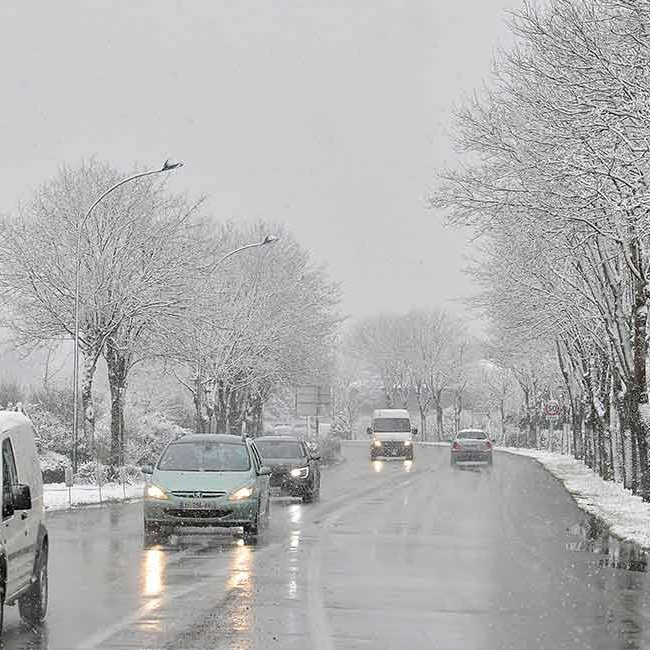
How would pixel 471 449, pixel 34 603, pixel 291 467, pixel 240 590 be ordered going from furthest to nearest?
pixel 471 449, pixel 291 467, pixel 240 590, pixel 34 603

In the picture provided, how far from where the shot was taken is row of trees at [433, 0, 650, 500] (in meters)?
20.6

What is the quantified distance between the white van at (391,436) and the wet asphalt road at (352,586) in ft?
142

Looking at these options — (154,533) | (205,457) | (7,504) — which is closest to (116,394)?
(205,457)

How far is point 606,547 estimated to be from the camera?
2139 centimetres

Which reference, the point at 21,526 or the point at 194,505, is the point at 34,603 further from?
the point at 194,505

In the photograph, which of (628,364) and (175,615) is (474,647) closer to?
(175,615)

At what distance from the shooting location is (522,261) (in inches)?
1435

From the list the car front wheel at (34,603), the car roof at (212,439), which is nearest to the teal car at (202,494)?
the car roof at (212,439)

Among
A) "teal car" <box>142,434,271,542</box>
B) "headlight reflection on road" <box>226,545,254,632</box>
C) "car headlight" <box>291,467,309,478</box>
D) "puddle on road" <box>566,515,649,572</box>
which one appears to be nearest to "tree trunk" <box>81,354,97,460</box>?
"car headlight" <box>291,467,309,478</box>

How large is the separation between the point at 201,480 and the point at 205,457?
126 centimetres

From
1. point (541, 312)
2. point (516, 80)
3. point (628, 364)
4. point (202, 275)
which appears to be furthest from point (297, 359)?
point (516, 80)

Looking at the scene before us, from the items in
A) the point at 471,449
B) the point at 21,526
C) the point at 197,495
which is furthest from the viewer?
the point at 471,449

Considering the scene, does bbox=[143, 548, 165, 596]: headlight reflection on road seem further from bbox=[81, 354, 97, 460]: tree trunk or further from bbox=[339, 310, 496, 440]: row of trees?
bbox=[339, 310, 496, 440]: row of trees

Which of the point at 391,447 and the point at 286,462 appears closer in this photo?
the point at 286,462
